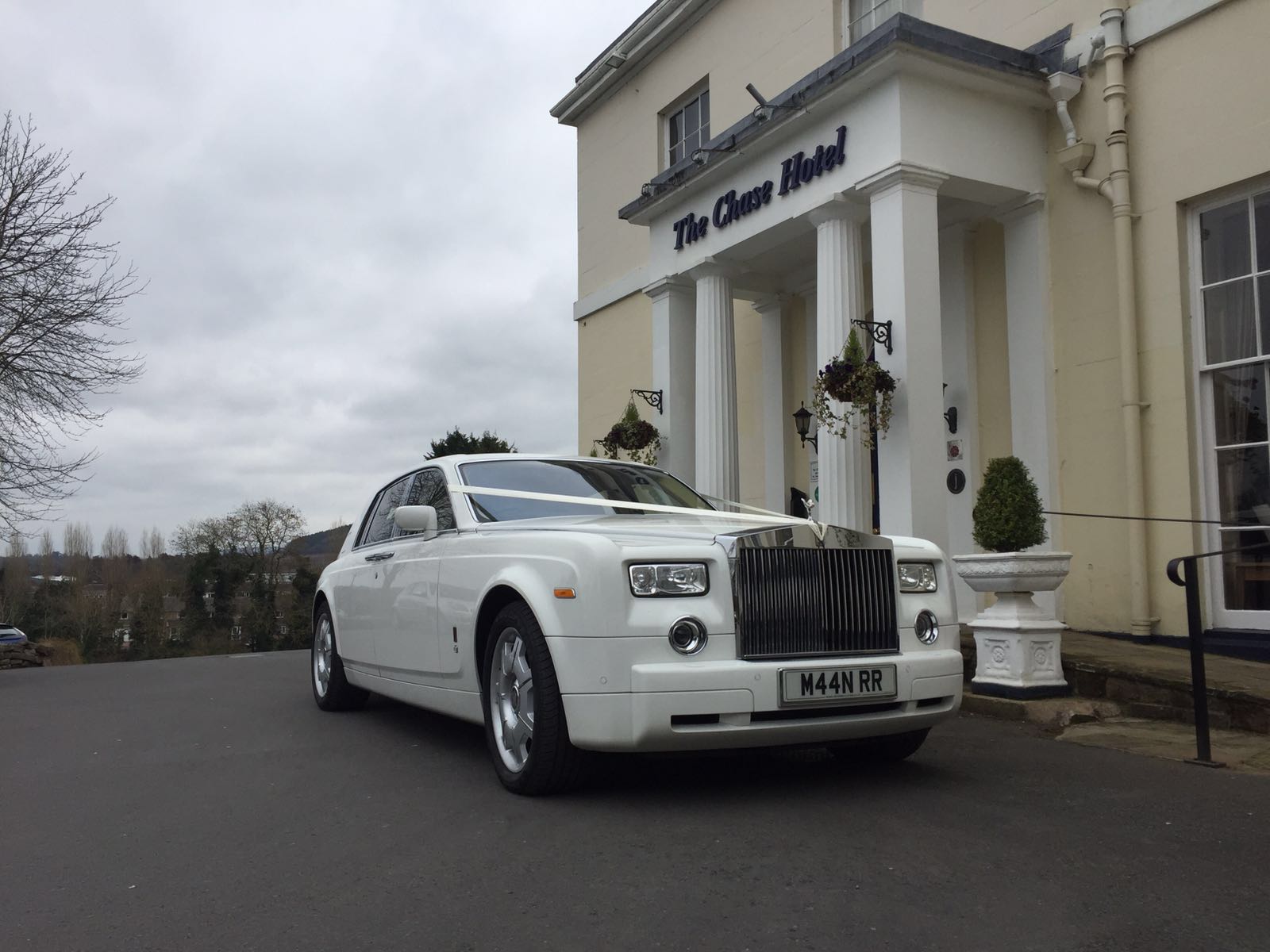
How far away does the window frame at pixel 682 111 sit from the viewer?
15.7 metres

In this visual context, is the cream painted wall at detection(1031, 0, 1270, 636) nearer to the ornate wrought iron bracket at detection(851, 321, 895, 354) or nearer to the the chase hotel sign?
the ornate wrought iron bracket at detection(851, 321, 895, 354)

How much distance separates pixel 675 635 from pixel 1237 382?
6.56 metres

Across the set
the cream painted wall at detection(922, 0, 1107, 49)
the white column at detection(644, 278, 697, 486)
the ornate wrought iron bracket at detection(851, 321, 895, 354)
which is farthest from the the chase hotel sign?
the cream painted wall at detection(922, 0, 1107, 49)

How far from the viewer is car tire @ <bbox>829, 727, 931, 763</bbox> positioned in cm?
495

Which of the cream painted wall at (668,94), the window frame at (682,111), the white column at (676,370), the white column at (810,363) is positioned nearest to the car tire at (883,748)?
the white column at (810,363)

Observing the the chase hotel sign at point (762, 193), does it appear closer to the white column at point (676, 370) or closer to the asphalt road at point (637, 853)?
the white column at point (676, 370)

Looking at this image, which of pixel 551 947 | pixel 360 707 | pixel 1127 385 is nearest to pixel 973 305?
pixel 1127 385

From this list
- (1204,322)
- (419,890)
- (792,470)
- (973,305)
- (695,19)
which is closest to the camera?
(419,890)

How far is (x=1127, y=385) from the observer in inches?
352

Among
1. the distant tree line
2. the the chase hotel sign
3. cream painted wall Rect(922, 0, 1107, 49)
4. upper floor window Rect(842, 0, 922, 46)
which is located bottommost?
the distant tree line

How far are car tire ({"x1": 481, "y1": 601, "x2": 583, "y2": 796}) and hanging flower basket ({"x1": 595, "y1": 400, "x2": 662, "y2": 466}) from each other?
870 centimetres

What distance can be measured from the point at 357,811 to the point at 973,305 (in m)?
8.53

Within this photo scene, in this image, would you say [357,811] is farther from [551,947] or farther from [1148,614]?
[1148,614]

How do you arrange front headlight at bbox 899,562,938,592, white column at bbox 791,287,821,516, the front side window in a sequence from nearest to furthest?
1. front headlight at bbox 899,562,938,592
2. the front side window
3. white column at bbox 791,287,821,516
